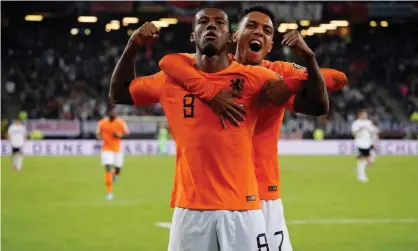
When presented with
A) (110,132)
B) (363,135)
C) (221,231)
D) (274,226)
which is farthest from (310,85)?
(363,135)

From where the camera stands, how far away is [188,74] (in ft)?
17.1

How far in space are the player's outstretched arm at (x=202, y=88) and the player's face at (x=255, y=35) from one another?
820mm

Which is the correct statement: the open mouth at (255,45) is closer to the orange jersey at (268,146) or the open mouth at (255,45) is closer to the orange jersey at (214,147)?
the orange jersey at (268,146)

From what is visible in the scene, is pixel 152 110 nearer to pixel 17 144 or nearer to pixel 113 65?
pixel 113 65


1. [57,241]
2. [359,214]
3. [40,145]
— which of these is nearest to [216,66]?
[57,241]

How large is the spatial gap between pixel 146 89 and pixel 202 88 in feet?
1.30

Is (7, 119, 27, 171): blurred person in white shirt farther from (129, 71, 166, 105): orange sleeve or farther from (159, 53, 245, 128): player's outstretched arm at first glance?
(159, 53, 245, 128): player's outstretched arm

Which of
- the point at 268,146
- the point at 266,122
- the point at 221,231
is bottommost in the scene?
the point at 221,231

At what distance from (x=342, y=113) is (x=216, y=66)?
144ft

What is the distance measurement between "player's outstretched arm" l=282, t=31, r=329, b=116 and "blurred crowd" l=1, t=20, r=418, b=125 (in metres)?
40.0

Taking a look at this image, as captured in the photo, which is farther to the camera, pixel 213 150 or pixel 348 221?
pixel 348 221

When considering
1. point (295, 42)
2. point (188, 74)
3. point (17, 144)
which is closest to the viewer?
point (295, 42)

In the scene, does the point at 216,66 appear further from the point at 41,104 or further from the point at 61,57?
the point at 61,57

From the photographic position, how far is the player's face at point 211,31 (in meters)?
5.11
